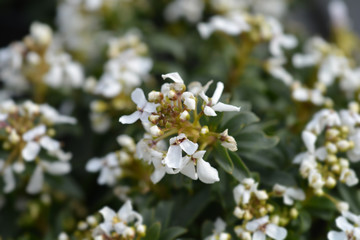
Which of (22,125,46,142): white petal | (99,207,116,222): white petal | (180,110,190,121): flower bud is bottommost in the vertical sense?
(99,207,116,222): white petal

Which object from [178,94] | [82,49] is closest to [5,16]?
[82,49]

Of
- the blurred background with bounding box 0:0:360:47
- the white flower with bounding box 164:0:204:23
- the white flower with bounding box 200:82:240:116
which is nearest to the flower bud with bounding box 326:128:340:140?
the white flower with bounding box 200:82:240:116

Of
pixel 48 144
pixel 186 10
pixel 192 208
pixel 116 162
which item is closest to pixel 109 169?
pixel 116 162

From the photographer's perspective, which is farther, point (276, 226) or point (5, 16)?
point (5, 16)

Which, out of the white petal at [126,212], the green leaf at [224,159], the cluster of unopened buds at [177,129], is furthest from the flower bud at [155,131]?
the white petal at [126,212]

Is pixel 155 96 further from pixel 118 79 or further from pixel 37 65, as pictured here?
pixel 37 65

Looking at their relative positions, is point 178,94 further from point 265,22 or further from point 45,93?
point 45,93

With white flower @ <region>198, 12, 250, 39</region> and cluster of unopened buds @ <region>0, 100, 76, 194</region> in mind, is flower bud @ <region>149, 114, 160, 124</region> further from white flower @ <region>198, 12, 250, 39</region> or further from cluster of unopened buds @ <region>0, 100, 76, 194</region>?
white flower @ <region>198, 12, 250, 39</region>
